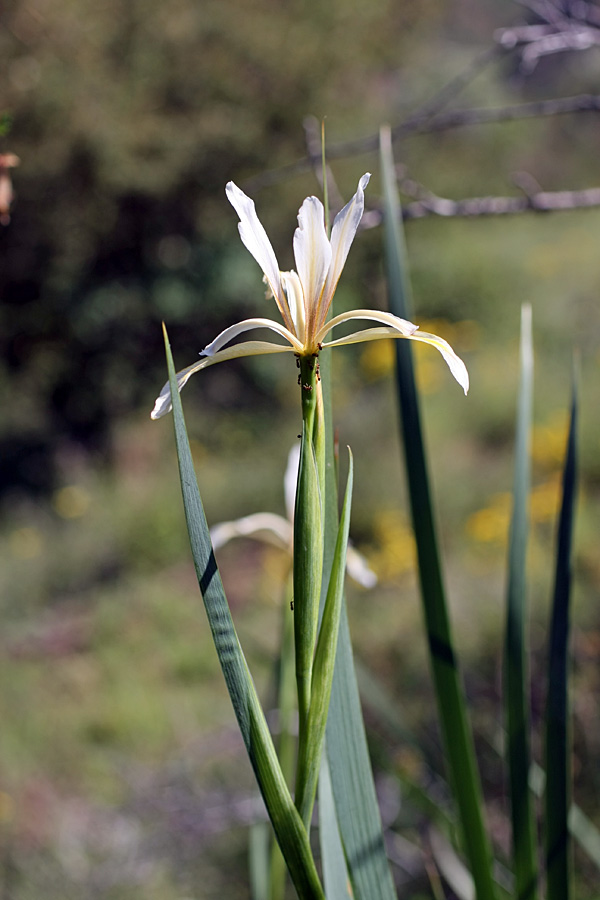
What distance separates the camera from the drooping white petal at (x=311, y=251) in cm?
38

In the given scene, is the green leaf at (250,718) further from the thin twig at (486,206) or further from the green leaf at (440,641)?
the thin twig at (486,206)

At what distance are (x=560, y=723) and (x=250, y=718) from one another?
31 cm

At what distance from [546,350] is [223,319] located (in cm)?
236

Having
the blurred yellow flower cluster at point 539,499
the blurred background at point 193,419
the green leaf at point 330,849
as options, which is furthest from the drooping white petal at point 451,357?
the blurred yellow flower cluster at point 539,499

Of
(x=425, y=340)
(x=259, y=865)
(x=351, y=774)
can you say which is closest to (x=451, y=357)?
(x=425, y=340)

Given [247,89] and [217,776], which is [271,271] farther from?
[247,89]

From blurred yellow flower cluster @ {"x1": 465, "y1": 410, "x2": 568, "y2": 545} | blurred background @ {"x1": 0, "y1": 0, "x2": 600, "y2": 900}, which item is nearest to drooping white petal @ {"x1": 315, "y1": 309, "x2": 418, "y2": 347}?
blurred background @ {"x1": 0, "y1": 0, "x2": 600, "y2": 900}

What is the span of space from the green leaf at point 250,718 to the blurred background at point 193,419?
4.05 feet

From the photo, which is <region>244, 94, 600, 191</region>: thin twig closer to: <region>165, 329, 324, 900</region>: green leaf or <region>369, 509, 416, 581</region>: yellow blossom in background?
<region>165, 329, 324, 900</region>: green leaf

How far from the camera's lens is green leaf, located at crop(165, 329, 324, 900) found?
14.0 inches

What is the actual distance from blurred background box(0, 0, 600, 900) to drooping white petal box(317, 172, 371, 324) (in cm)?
135

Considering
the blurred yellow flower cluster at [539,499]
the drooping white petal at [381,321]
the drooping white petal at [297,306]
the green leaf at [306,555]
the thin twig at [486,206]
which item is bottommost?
the blurred yellow flower cluster at [539,499]

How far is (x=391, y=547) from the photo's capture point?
3316mm

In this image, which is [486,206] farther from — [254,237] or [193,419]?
[193,419]
